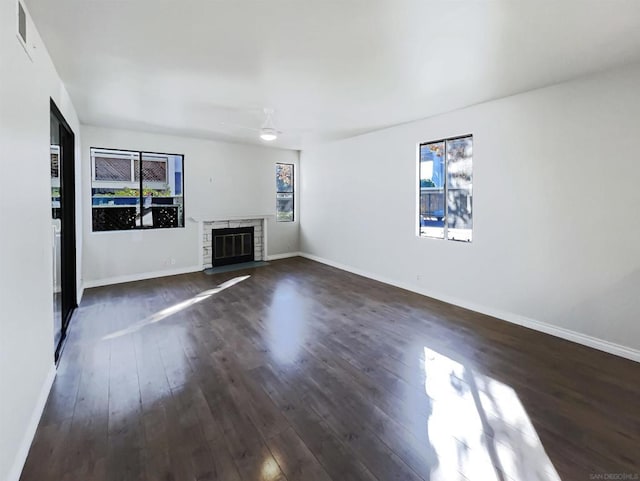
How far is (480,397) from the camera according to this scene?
8.04 feet

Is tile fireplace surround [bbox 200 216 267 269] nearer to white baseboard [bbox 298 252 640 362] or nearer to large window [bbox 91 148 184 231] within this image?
large window [bbox 91 148 184 231]

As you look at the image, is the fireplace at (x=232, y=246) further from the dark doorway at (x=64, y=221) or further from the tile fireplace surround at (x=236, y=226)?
the dark doorway at (x=64, y=221)

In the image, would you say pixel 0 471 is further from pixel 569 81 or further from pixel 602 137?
pixel 569 81

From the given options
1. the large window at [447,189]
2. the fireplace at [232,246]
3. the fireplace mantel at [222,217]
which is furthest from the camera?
the fireplace at [232,246]

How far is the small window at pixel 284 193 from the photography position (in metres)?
7.83

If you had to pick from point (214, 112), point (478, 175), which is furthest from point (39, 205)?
point (478, 175)

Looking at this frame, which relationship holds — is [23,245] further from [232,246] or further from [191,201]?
[232,246]

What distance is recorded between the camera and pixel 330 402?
2387 millimetres

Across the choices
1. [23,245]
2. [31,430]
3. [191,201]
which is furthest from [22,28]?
[191,201]

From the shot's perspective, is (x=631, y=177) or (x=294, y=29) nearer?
(x=294, y=29)

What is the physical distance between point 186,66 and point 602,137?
13.4ft

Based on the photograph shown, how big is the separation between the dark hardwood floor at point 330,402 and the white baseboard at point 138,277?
5.10 ft

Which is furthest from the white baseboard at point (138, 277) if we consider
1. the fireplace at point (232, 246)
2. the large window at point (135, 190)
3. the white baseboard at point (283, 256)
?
the white baseboard at point (283, 256)

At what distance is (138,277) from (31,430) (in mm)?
4286
